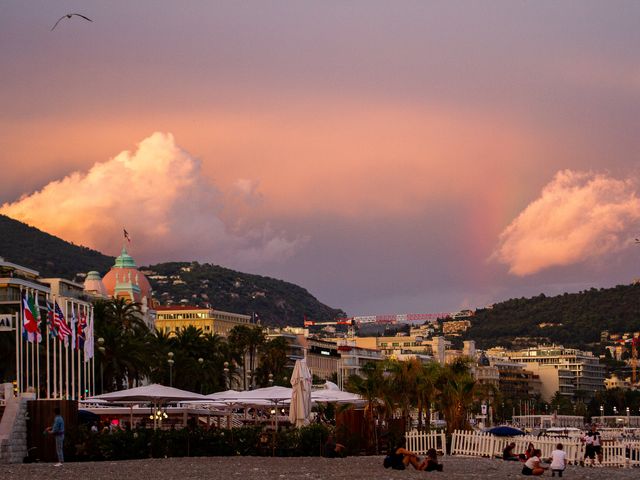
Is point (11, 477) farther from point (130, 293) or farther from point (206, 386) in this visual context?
point (130, 293)

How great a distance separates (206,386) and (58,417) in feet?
214

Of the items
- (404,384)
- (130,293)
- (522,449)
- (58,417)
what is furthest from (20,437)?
(130,293)

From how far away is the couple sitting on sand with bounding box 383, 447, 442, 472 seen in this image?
39.4 m

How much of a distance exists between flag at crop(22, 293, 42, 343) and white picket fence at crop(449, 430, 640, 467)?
1660 centimetres

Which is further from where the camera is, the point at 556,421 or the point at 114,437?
the point at 556,421

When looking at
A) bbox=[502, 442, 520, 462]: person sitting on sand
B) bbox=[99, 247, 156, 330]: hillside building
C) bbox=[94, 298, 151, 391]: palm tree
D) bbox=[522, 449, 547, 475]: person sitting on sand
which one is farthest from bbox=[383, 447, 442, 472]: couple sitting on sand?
bbox=[99, 247, 156, 330]: hillside building

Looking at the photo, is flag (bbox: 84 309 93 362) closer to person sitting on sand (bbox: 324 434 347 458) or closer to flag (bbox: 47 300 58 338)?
flag (bbox: 47 300 58 338)

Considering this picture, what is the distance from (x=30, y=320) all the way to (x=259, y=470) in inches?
893

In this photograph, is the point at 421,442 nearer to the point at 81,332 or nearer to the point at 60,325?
the point at 60,325

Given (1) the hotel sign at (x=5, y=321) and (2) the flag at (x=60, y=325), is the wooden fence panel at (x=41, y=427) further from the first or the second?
(1) the hotel sign at (x=5, y=321)

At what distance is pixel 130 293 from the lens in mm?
155000

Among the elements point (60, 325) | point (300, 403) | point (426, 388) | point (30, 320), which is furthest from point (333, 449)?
point (426, 388)

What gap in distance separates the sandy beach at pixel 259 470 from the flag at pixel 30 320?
16.8m

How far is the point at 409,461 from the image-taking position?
40.2 m
